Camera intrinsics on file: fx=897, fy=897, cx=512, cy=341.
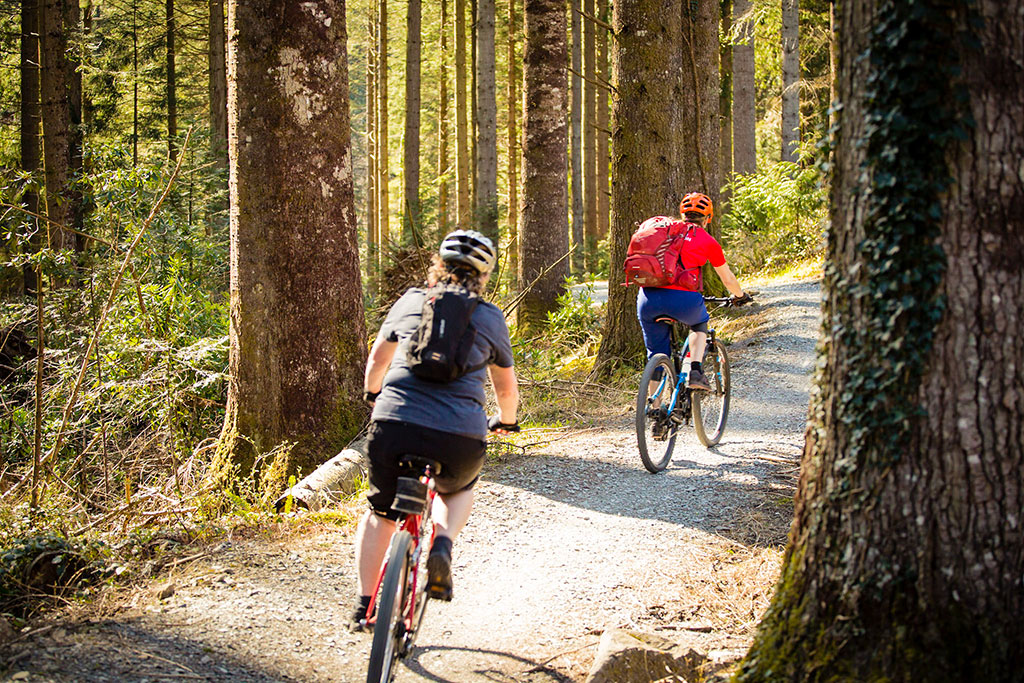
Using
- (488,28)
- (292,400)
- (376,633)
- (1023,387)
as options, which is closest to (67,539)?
(292,400)

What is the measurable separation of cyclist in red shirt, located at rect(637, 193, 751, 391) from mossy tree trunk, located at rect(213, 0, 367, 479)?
8.03 feet

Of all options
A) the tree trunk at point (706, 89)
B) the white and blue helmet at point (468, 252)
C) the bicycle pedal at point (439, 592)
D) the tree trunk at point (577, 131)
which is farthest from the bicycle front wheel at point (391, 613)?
the tree trunk at point (577, 131)

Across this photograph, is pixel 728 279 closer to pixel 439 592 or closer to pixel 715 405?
pixel 715 405

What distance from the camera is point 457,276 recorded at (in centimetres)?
393

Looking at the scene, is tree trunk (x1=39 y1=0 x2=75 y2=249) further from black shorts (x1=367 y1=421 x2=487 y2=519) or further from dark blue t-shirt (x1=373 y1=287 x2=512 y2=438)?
black shorts (x1=367 y1=421 x2=487 y2=519)

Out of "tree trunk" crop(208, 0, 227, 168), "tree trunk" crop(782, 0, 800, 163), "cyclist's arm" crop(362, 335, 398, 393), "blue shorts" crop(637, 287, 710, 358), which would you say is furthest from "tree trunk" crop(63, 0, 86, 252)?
"tree trunk" crop(782, 0, 800, 163)

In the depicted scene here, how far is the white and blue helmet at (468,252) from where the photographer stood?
390 centimetres

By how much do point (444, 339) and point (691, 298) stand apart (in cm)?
399

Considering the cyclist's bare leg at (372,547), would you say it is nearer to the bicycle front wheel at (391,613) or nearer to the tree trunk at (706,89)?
the bicycle front wheel at (391,613)

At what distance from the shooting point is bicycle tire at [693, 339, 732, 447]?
26.2ft

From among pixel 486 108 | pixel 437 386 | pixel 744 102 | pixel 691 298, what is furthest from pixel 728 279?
pixel 744 102

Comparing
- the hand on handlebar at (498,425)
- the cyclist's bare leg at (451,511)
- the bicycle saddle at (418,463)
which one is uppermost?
the hand on handlebar at (498,425)

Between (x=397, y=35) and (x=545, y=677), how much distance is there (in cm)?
3325

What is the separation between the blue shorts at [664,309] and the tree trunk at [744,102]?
53.5 feet
